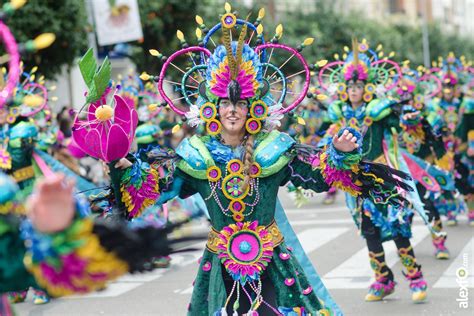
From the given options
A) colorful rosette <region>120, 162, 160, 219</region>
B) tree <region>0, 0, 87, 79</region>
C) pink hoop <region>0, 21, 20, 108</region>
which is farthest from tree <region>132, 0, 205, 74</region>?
pink hoop <region>0, 21, 20, 108</region>

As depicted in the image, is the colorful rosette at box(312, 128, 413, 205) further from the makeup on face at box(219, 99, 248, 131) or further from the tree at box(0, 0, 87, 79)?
the tree at box(0, 0, 87, 79)

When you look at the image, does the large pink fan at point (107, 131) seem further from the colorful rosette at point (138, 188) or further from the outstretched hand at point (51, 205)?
the outstretched hand at point (51, 205)

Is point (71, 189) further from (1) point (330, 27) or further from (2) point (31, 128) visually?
(1) point (330, 27)

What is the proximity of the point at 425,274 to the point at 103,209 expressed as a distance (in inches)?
196

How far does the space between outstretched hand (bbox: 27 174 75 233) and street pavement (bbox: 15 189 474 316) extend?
A: 3332 millimetres

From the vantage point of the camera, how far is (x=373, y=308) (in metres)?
7.76

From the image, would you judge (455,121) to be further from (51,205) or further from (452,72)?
(51,205)

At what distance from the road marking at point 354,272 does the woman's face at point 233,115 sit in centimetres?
375

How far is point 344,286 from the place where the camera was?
8.70 metres

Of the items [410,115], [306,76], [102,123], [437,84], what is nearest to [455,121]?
[437,84]

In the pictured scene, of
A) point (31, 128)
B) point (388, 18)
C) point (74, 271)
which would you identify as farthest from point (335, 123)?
point (388, 18)

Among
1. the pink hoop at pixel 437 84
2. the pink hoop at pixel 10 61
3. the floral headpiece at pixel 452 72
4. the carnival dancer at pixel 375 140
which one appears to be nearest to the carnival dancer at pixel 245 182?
the pink hoop at pixel 10 61

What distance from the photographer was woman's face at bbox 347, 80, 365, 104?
336 inches

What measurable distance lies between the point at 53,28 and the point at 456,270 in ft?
31.7
